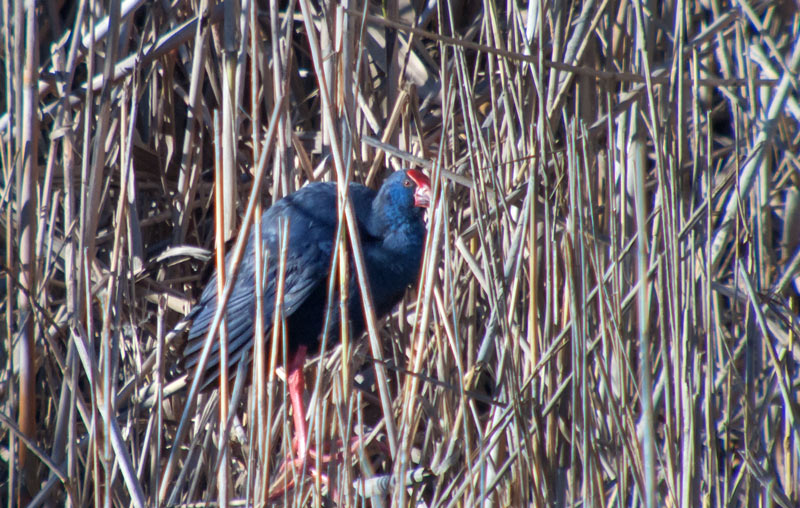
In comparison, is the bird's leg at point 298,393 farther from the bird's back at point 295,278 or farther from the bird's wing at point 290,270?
the bird's wing at point 290,270

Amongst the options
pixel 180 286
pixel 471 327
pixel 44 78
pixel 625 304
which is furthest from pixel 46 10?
pixel 625 304

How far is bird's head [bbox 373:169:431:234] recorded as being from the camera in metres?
1.92

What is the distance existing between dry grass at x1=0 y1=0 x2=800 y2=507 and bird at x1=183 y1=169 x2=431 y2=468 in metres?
0.09

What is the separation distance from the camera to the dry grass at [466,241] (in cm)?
120

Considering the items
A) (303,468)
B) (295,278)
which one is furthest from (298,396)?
(303,468)

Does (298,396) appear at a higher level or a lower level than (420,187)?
lower

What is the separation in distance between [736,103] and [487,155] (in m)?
0.50

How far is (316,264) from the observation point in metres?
1.95

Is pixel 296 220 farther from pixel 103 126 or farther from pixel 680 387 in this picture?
pixel 680 387

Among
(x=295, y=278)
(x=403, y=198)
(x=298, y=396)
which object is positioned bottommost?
(x=298, y=396)

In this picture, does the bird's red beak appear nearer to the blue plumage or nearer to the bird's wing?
the blue plumage

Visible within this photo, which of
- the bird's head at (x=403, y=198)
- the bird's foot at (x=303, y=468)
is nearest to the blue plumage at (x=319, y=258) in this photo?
the bird's head at (x=403, y=198)

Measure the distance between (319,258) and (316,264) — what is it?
0.02 metres

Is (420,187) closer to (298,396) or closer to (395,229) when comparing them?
(395,229)
